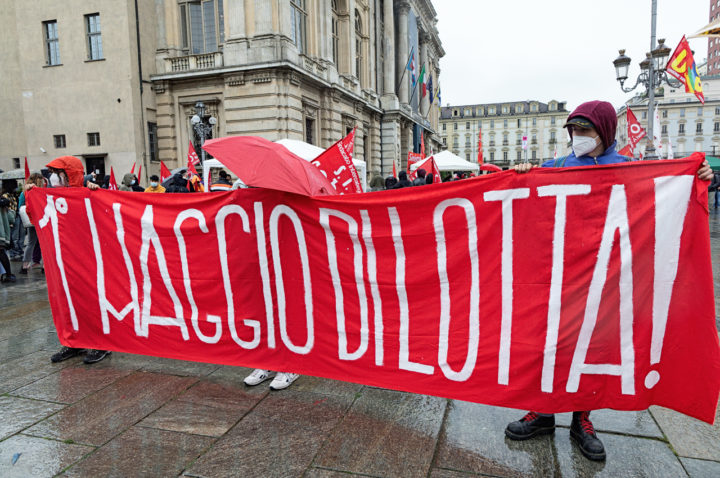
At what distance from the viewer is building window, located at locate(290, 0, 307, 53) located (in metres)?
20.6

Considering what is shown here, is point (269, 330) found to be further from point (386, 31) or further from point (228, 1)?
point (386, 31)

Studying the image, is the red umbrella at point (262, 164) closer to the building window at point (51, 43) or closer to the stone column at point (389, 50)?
the building window at point (51, 43)

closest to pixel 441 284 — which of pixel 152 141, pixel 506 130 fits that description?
pixel 152 141

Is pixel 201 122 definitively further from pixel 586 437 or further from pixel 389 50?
pixel 389 50

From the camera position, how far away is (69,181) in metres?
4.66

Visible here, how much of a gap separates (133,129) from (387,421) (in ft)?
66.8

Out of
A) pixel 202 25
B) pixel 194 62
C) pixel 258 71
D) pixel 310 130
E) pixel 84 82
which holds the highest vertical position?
pixel 202 25

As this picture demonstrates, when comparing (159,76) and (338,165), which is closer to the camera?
(338,165)

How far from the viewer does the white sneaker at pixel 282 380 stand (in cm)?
360

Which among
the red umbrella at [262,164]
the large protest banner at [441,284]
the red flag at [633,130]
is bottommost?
the large protest banner at [441,284]

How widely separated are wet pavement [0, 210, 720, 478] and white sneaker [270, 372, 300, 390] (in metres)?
0.05

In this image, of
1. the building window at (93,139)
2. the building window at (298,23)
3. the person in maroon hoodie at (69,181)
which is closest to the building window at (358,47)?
the building window at (298,23)

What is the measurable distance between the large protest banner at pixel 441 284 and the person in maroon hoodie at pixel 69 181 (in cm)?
24

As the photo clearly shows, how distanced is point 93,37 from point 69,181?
63.6ft
